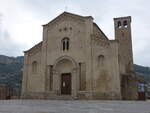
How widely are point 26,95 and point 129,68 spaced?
17313 mm

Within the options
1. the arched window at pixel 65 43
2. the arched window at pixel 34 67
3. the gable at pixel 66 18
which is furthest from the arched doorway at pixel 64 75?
the gable at pixel 66 18

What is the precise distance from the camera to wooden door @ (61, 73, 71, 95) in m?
30.4

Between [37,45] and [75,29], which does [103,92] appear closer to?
[75,29]

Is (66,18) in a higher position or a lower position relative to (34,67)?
higher

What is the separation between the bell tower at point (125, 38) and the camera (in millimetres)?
36469

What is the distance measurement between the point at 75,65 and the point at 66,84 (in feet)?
10.8

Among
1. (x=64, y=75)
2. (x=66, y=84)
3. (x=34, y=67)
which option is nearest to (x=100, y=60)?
(x=64, y=75)

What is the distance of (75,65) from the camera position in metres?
29.4

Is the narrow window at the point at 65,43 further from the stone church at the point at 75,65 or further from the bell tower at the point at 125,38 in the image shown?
the bell tower at the point at 125,38

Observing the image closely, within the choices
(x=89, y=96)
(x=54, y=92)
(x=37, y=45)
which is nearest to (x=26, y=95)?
(x=54, y=92)

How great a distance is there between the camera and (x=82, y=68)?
94.9 feet

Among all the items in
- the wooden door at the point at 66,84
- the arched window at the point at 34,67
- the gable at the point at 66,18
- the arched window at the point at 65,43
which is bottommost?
the wooden door at the point at 66,84

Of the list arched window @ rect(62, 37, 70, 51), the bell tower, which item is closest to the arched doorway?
arched window @ rect(62, 37, 70, 51)
